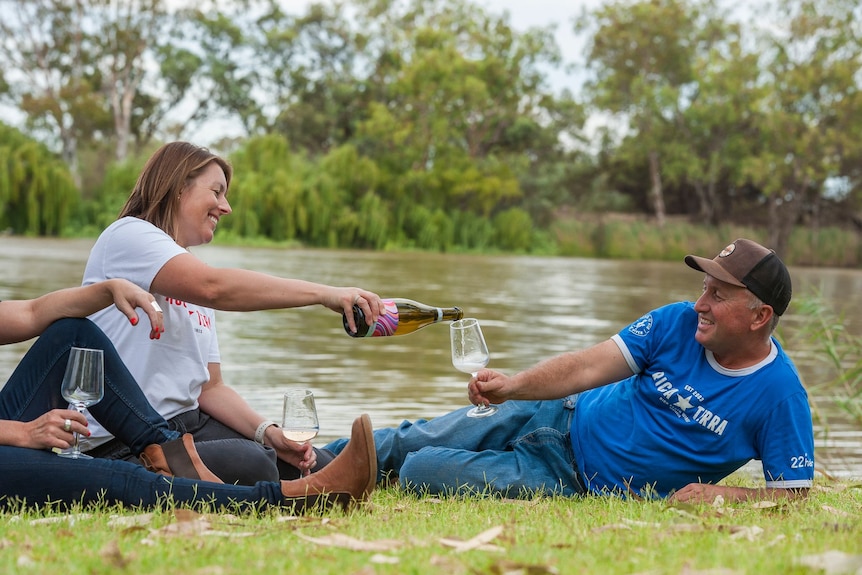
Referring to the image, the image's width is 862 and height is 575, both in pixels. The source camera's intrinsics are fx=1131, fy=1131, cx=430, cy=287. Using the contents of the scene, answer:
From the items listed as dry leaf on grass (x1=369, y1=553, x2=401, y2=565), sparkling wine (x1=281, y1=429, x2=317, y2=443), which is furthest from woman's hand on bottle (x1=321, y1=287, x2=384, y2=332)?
dry leaf on grass (x1=369, y1=553, x2=401, y2=565)

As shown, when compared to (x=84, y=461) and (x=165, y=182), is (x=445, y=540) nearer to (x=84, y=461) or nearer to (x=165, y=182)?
(x=84, y=461)

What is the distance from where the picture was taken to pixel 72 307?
13.3 feet

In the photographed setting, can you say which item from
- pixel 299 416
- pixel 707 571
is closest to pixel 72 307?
pixel 299 416

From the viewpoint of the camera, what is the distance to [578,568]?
288 centimetres

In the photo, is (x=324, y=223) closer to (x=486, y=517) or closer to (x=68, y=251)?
(x=68, y=251)

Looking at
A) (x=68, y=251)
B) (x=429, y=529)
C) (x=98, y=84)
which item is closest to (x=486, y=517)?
(x=429, y=529)

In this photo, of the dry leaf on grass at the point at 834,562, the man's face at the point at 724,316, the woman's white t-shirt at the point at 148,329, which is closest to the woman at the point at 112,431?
the woman's white t-shirt at the point at 148,329

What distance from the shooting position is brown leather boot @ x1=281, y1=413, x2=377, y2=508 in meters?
3.95

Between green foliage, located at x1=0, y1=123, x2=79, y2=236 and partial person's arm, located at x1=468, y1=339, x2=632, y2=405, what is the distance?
1133 inches

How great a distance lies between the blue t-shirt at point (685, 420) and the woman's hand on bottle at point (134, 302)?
1.84 meters

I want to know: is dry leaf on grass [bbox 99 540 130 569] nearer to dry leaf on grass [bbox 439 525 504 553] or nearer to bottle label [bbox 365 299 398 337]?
dry leaf on grass [bbox 439 525 504 553]

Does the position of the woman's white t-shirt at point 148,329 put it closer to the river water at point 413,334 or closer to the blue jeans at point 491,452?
the blue jeans at point 491,452

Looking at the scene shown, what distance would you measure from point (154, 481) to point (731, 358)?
2235 millimetres

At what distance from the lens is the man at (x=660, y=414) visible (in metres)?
4.32
